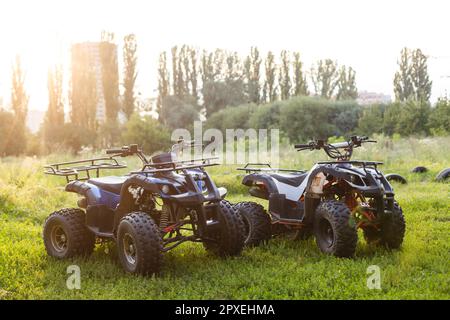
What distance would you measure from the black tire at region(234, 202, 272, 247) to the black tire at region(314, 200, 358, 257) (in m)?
0.88

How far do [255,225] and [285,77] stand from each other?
1562 inches

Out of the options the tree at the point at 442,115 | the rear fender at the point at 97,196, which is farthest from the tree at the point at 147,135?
the rear fender at the point at 97,196

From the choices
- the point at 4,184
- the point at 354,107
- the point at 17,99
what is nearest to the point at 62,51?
the point at 17,99

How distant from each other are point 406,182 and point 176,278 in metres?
7.77

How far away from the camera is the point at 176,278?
16.9 ft

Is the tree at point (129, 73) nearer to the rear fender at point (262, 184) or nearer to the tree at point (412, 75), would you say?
the tree at point (412, 75)

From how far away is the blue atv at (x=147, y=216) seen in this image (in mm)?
5195

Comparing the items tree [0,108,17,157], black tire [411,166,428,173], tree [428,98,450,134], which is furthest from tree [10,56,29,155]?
black tire [411,166,428,173]

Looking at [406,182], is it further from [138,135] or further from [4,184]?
[138,135]

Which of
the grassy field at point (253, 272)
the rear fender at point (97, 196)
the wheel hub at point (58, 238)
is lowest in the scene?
the grassy field at point (253, 272)

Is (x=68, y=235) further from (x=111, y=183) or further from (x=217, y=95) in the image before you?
(x=217, y=95)

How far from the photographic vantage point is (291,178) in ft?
22.1

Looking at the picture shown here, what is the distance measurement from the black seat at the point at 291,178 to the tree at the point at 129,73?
100 feet

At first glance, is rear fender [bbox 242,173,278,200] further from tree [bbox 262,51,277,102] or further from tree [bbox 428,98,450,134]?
tree [bbox 262,51,277,102]
